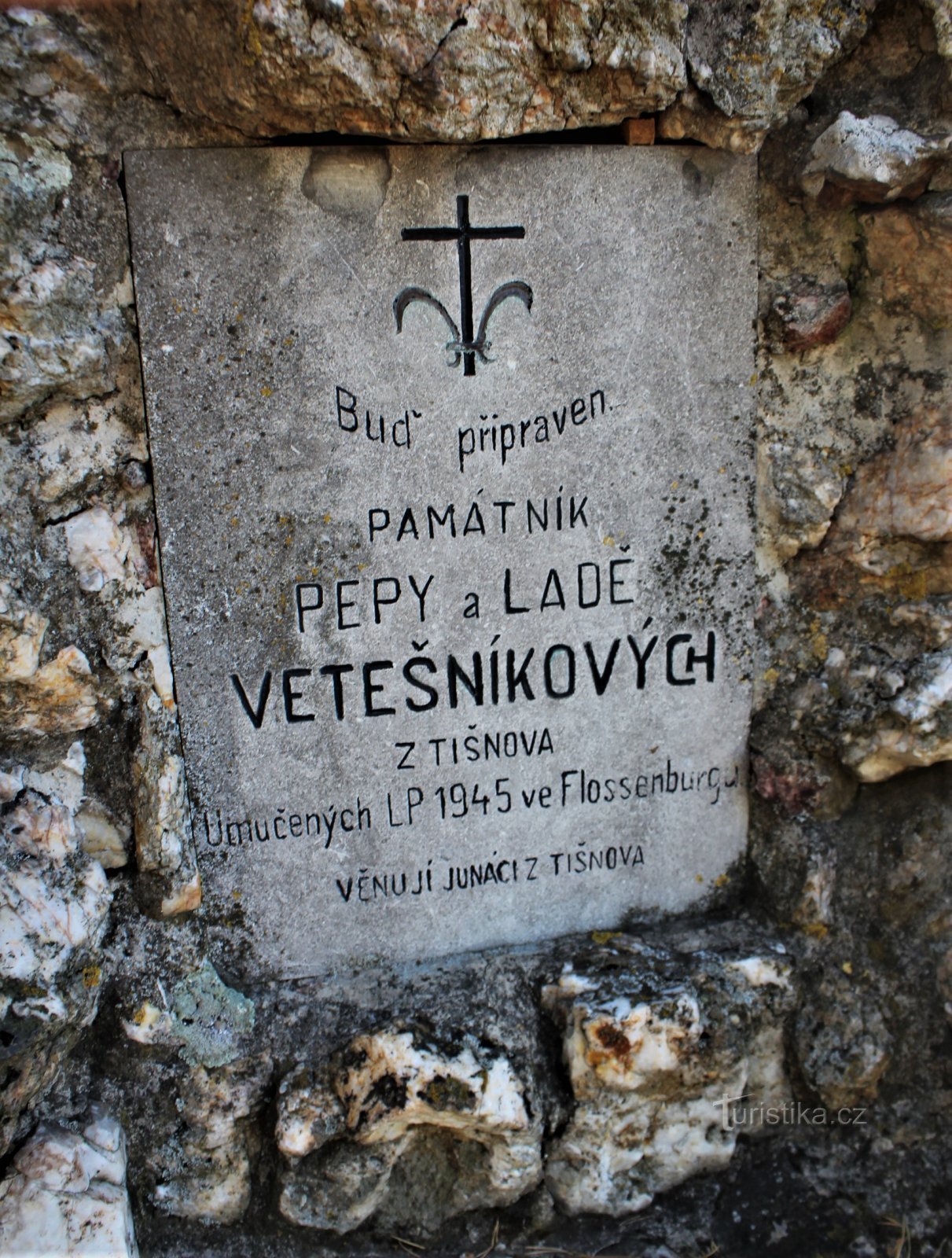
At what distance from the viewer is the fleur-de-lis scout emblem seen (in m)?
2.09

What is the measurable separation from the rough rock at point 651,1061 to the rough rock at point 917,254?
5.38 feet

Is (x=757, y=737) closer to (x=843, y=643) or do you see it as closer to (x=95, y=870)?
(x=843, y=643)

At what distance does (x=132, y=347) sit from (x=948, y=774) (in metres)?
2.20

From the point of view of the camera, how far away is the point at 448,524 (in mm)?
2236

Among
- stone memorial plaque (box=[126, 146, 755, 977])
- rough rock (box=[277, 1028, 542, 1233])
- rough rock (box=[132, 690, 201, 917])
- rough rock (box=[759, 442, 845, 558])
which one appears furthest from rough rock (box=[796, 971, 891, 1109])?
rough rock (box=[132, 690, 201, 917])

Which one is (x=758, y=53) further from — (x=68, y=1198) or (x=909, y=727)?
(x=68, y=1198)

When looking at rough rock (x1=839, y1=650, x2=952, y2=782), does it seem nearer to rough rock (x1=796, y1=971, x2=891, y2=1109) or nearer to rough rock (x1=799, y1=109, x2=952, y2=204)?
rough rock (x1=796, y1=971, x2=891, y2=1109)

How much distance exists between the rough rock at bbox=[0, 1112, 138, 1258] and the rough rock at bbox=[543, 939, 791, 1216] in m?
1.00

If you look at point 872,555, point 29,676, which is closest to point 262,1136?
point 29,676

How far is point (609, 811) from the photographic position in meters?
2.49

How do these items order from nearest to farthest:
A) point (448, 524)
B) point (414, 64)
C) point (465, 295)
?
point (414, 64) → point (465, 295) → point (448, 524)

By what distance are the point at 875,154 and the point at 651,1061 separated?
2.08m

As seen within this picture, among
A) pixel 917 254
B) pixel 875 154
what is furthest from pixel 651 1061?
pixel 875 154

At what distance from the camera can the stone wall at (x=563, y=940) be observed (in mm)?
1895
